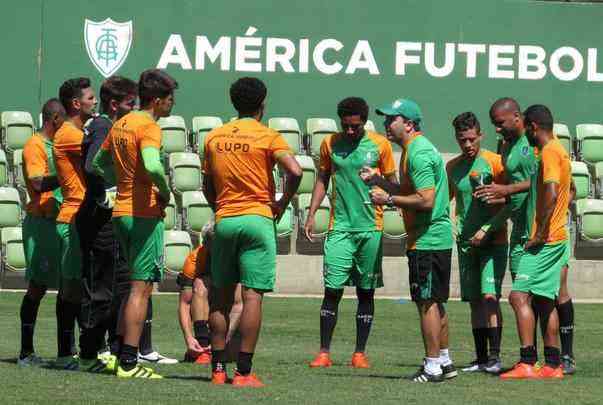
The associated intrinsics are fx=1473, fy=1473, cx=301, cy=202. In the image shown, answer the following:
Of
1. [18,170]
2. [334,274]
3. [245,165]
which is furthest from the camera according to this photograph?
[18,170]

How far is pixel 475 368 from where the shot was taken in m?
10.9

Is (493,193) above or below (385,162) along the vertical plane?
below

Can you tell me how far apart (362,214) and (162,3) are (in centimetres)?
1105

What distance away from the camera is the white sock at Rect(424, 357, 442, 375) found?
31.9 ft

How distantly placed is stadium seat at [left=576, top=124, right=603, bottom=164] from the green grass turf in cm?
650

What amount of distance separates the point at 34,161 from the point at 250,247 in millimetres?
2334

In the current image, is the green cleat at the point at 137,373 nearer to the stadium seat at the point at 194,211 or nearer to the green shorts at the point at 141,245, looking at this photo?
the green shorts at the point at 141,245

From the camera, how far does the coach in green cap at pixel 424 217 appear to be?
962 cm

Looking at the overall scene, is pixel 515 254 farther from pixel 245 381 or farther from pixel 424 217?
pixel 245 381

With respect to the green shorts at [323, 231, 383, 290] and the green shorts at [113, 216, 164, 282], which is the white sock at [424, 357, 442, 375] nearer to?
the green shorts at [323, 231, 383, 290]

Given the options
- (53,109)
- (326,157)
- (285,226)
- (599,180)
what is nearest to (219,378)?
(53,109)

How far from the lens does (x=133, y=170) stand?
946 cm

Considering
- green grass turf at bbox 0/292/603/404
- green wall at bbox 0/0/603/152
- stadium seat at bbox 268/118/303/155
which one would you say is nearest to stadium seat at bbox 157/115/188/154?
green wall at bbox 0/0/603/152

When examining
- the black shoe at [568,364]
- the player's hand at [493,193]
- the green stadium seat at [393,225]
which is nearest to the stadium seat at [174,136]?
the green stadium seat at [393,225]
